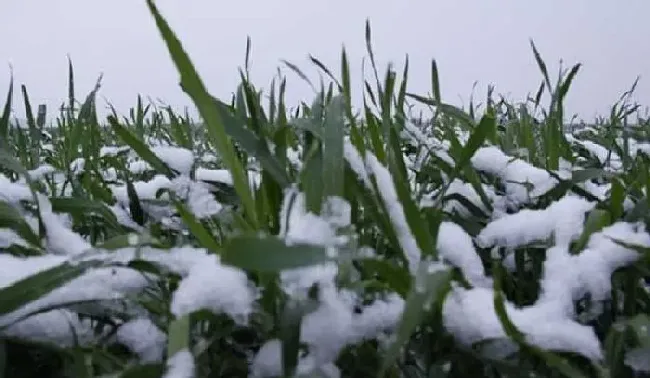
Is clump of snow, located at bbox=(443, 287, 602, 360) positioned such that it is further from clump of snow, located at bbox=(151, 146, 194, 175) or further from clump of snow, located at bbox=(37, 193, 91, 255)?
clump of snow, located at bbox=(151, 146, 194, 175)

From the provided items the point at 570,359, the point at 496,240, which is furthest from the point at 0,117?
the point at 570,359

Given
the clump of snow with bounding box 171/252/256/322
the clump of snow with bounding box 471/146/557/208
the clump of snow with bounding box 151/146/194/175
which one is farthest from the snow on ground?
the clump of snow with bounding box 151/146/194/175

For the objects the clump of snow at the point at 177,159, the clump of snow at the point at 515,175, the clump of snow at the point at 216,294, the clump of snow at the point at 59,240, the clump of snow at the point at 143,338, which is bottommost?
the clump of snow at the point at 143,338

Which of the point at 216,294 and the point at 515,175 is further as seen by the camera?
the point at 515,175

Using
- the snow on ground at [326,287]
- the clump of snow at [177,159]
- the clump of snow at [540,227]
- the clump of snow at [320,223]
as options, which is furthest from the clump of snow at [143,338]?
the clump of snow at [177,159]

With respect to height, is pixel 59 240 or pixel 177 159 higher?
pixel 177 159

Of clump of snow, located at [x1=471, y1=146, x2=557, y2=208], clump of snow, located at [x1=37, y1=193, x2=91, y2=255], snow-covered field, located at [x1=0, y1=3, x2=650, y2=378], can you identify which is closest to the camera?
snow-covered field, located at [x1=0, y1=3, x2=650, y2=378]

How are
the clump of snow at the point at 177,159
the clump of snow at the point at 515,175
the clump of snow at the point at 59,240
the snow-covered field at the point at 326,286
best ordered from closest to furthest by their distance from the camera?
the snow-covered field at the point at 326,286 → the clump of snow at the point at 59,240 → the clump of snow at the point at 515,175 → the clump of snow at the point at 177,159

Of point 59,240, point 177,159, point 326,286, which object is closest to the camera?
point 326,286

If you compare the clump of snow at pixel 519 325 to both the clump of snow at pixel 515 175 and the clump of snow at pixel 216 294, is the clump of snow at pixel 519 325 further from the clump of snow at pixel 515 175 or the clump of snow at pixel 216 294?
the clump of snow at pixel 515 175

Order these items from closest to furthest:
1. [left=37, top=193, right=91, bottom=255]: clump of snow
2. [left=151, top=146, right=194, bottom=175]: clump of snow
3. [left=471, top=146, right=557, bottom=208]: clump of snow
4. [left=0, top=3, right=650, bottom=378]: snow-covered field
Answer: [left=0, top=3, right=650, bottom=378]: snow-covered field < [left=37, top=193, right=91, bottom=255]: clump of snow < [left=471, top=146, right=557, bottom=208]: clump of snow < [left=151, top=146, right=194, bottom=175]: clump of snow

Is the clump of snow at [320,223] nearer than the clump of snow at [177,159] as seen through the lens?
Yes

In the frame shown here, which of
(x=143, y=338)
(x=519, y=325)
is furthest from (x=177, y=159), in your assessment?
(x=519, y=325)

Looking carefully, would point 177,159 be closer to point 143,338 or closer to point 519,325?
point 143,338
